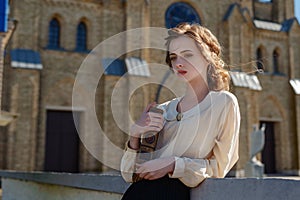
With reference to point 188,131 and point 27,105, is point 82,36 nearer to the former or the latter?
point 27,105

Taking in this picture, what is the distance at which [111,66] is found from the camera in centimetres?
1706

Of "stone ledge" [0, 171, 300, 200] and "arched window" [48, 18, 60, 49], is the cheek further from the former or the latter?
"arched window" [48, 18, 60, 49]

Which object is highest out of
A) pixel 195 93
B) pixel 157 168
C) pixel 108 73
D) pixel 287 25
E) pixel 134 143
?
pixel 287 25

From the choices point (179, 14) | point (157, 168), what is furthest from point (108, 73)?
point (157, 168)

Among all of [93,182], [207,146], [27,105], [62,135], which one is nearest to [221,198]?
[207,146]

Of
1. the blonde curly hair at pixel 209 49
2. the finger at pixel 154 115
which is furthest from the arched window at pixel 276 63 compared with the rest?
the finger at pixel 154 115

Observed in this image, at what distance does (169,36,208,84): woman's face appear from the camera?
1.91 m

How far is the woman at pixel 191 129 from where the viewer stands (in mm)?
1774

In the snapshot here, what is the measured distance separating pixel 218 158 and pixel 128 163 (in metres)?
0.43

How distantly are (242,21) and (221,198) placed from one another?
2032cm

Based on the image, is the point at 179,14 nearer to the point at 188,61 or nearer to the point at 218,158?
the point at 188,61

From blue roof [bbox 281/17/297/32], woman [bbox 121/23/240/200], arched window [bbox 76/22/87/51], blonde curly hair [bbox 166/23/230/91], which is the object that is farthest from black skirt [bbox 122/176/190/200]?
blue roof [bbox 281/17/297/32]

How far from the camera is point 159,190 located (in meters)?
1.77

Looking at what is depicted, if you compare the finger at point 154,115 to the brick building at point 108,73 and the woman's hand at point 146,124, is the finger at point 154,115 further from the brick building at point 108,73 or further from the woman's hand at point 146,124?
the brick building at point 108,73
